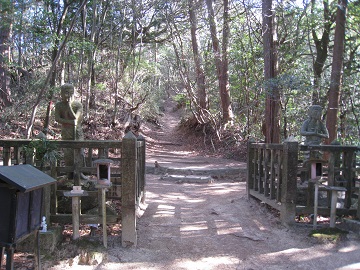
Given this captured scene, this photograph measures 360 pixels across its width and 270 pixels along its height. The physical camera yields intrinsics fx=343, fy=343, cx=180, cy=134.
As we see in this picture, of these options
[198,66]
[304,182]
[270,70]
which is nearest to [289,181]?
[304,182]

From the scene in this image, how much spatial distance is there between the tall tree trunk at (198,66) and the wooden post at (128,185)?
611 inches

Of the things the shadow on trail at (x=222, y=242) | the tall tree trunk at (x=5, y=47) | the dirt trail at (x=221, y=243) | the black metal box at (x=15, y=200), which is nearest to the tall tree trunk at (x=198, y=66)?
the tall tree trunk at (x=5, y=47)

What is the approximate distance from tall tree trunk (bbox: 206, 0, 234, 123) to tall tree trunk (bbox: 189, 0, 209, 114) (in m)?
1.08

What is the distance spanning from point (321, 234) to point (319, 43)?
13732 mm

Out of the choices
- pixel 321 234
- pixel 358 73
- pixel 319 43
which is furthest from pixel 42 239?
pixel 319 43

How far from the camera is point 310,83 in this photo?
535 inches

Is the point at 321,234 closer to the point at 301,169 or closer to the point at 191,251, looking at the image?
the point at 301,169

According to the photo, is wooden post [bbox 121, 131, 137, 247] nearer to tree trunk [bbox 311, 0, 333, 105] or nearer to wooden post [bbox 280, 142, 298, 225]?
wooden post [bbox 280, 142, 298, 225]

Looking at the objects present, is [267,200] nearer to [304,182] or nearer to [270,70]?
[304,182]

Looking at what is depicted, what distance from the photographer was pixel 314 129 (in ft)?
27.2

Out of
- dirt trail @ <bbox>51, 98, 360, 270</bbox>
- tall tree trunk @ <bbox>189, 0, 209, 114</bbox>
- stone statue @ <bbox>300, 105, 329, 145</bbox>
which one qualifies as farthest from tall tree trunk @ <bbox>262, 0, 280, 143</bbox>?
tall tree trunk @ <bbox>189, 0, 209, 114</bbox>

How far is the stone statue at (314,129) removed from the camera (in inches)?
323

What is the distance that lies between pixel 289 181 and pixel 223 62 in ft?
47.6

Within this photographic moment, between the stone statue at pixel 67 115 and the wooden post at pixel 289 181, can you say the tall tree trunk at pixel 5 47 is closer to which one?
the stone statue at pixel 67 115
